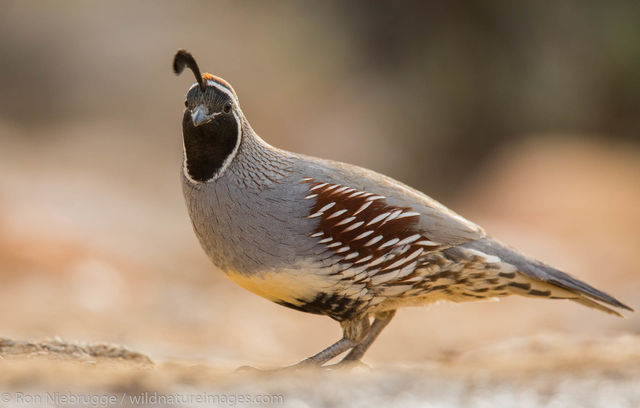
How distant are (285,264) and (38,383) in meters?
1.53

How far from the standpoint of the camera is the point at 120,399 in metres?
3.11

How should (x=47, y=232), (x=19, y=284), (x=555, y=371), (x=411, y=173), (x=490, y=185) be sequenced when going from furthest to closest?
1. (x=411, y=173)
2. (x=490, y=185)
3. (x=47, y=232)
4. (x=19, y=284)
5. (x=555, y=371)

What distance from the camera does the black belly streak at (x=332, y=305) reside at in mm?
4477

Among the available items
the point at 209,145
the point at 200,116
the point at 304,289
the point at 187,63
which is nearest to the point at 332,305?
the point at 304,289

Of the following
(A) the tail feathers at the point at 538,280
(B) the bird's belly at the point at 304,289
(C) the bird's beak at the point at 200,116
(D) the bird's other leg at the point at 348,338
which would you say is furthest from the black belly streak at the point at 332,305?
(C) the bird's beak at the point at 200,116

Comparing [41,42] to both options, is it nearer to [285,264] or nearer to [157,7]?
[157,7]

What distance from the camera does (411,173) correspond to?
18.3 m

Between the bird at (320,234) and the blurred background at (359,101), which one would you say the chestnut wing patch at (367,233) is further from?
the blurred background at (359,101)

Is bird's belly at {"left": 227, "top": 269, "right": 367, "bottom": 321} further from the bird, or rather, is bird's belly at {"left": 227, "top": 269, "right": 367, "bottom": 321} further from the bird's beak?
the bird's beak

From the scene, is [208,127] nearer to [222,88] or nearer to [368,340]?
[222,88]

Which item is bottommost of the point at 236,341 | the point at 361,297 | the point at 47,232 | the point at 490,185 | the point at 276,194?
the point at 361,297

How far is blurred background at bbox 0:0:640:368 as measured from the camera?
14953mm

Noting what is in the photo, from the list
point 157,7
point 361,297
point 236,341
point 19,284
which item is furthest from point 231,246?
point 157,7

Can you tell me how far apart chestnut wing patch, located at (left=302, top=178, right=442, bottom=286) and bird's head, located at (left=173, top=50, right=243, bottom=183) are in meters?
0.48
